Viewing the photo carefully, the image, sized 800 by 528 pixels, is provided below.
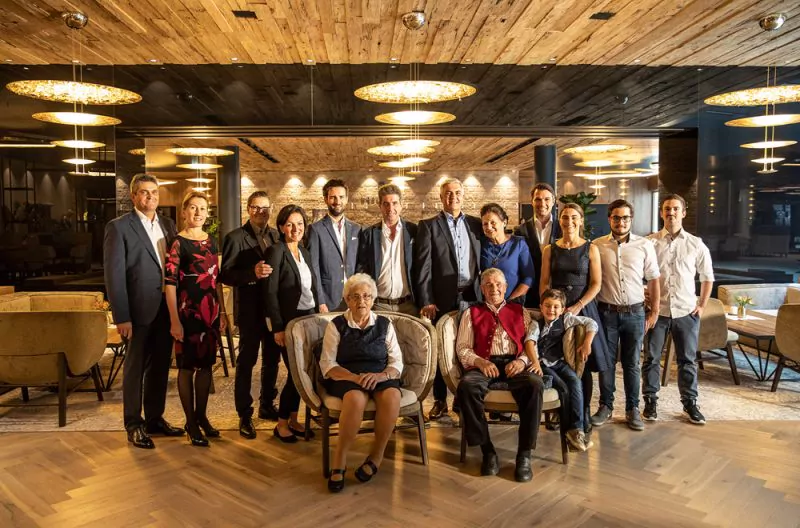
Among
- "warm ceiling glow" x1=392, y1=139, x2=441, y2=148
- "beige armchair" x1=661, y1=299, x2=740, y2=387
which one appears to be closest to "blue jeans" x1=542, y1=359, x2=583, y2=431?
"beige armchair" x1=661, y1=299, x2=740, y2=387

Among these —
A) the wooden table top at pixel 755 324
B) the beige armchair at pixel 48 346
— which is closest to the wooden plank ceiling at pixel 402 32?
the beige armchair at pixel 48 346

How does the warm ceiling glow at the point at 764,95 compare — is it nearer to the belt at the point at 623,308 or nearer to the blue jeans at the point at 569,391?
the belt at the point at 623,308

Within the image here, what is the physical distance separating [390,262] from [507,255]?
0.84 meters

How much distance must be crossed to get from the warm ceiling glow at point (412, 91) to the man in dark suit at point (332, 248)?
5.84ft

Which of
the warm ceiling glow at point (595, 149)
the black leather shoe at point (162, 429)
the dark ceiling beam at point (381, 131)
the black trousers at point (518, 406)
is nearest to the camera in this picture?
the black trousers at point (518, 406)

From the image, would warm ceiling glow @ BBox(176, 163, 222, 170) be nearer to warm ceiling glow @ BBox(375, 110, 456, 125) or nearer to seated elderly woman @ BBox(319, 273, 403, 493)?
warm ceiling glow @ BBox(375, 110, 456, 125)

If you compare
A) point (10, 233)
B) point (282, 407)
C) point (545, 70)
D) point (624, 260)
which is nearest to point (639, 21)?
point (545, 70)

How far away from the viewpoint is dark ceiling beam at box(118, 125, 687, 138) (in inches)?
290

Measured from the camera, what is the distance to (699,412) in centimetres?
449

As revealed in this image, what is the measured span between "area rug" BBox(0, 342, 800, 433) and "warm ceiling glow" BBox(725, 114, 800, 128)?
2823mm

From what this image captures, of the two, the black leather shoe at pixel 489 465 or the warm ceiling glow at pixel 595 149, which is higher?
the warm ceiling glow at pixel 595 149

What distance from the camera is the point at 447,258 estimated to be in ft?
14.1

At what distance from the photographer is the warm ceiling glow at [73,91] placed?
537cm

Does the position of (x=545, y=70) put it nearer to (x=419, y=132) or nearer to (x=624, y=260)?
(x=419, y=132)
